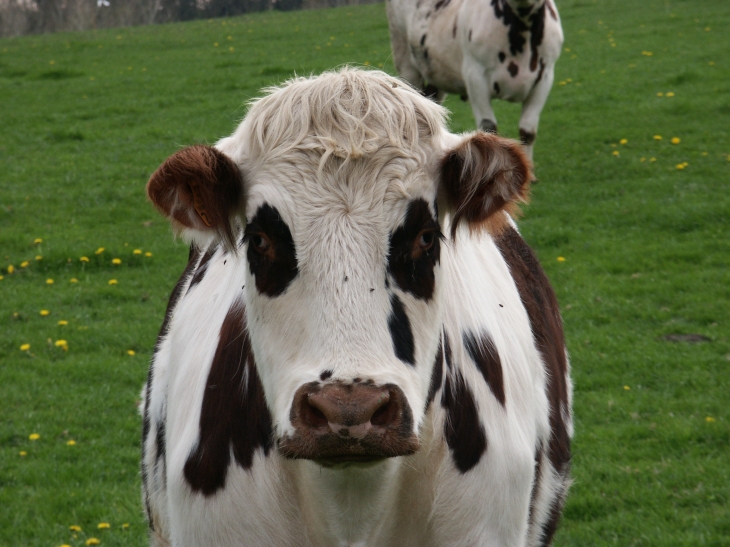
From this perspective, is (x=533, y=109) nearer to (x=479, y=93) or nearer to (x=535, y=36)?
(x=479, y=93)

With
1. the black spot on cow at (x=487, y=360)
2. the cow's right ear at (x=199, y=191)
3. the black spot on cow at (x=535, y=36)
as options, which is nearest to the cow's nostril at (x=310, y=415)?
the cow's right ear at (x=199, y=191)

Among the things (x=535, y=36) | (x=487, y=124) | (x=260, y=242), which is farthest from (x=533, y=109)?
(x=260, y=242)

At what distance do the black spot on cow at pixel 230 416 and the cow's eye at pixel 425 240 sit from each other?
0.64 m

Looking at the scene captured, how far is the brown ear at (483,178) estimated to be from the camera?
2.72 m

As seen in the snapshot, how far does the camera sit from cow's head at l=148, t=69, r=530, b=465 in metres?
2.31

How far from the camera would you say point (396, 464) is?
272 cm

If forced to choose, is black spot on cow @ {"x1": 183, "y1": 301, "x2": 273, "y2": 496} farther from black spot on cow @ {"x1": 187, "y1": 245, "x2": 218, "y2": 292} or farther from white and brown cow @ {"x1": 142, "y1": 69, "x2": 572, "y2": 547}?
black spot on cow @ {"x1": 187, "y1": 245, "x2": 218, "y2": 292}

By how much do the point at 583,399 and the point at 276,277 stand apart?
4309 mm

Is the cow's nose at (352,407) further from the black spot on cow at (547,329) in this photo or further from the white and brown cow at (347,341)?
the black spot on cow at (547,329)

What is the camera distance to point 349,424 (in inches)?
87.8

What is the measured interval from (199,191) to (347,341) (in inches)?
28.2

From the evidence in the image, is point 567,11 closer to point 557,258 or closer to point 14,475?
point 557,258

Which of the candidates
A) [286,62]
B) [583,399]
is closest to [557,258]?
[583,399]

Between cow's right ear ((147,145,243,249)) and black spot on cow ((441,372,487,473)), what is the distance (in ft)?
2.62
